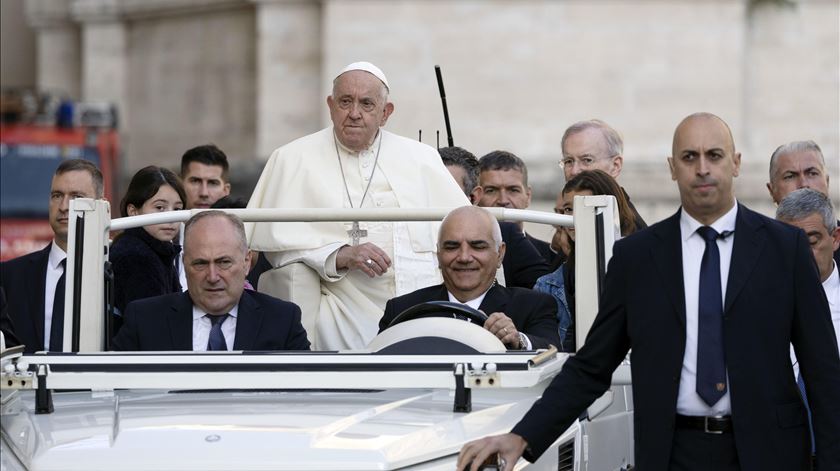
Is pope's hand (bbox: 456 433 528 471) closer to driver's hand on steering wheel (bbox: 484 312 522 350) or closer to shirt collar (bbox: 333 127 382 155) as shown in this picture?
driver's hand on steering wheel (bbox: 484 312 522 350)

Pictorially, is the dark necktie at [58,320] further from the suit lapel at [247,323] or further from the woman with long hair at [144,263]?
the suit lapel at [247,323]

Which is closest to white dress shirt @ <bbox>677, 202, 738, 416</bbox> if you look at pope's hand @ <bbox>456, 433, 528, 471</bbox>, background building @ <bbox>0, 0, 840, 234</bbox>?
pope's hand @ <bbox>456, 433, 528, 471</bbox>

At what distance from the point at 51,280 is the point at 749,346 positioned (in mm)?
3871

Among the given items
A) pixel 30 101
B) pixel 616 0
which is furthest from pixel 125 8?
pixel 616 0

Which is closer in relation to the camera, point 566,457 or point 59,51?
point 566,457

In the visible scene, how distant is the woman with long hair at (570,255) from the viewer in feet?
25.2

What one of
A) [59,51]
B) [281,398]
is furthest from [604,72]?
[281,398]

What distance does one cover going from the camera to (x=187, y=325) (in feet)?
22.7

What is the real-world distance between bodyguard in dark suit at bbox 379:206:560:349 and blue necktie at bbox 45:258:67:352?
159 cm

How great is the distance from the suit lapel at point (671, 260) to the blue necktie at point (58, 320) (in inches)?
126

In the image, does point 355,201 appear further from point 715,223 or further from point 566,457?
point 715,223

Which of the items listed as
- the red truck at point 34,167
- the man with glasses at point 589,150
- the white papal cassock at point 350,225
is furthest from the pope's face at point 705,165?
the red truck at point 34,167

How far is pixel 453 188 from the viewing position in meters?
8.52

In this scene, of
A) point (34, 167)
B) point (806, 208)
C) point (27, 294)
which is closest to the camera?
point (806, 208)
